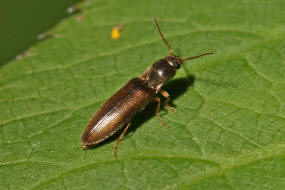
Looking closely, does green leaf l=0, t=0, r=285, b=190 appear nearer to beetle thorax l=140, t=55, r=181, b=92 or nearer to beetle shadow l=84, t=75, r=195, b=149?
beetle shadow l=84, t=75, r=195, b=149

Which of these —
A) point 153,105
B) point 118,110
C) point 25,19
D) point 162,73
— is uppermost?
point 162,73

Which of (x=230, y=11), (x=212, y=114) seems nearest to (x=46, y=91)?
(x=212, y=114)

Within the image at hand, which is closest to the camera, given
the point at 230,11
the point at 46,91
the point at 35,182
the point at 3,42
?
the point at 35,182

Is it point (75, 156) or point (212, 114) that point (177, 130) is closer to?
point (212, 114)

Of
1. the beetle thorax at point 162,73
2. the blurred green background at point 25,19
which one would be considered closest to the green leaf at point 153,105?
the beetle thorax at point 162,73

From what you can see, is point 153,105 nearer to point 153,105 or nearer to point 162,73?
point 153,105

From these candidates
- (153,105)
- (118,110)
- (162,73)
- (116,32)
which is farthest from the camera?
(116,32)

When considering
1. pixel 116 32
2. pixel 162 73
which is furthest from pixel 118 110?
pixel 116 32
